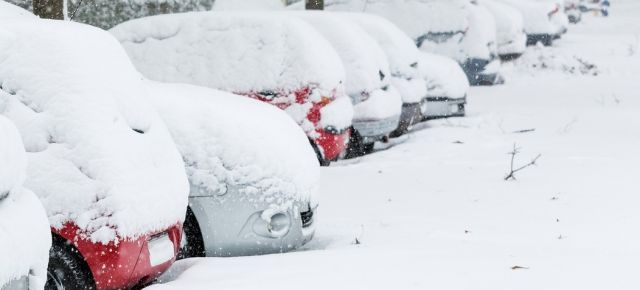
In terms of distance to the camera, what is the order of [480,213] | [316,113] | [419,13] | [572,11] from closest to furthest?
[480,213], [316,113], [419,13], [572,11]

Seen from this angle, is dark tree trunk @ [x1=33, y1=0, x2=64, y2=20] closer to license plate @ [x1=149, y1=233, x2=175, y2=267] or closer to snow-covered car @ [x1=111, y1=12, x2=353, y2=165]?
snow-covered car @ [x1=111, y1=12, x2=353, y2=165]

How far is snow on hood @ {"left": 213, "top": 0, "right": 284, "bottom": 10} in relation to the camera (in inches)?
894

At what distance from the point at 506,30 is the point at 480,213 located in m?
13.0

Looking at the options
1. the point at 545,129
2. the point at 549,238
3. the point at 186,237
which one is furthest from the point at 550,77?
the point at 186,237

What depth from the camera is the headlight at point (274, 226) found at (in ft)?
20.6

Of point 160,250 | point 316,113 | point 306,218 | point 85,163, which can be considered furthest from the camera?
point 316,113

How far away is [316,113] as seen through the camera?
9.59m

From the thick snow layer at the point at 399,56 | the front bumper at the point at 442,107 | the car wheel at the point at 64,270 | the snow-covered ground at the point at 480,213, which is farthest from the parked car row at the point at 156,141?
the front bumper at the point at 442,107

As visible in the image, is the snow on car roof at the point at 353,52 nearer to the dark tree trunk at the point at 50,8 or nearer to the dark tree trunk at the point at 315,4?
the dark tree trunk at the point at 50,8

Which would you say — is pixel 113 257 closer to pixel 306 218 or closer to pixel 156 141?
pixel 156 141

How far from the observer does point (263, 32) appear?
983 cm

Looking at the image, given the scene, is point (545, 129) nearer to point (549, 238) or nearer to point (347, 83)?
point (347, 83)

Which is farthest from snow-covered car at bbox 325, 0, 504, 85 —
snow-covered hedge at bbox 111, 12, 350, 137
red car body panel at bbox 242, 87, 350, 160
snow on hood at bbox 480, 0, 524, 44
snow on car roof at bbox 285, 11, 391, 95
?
red car body panel at bbox 242, 87, 350, 160

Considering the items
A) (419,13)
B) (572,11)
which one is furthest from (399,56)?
(572,11)
